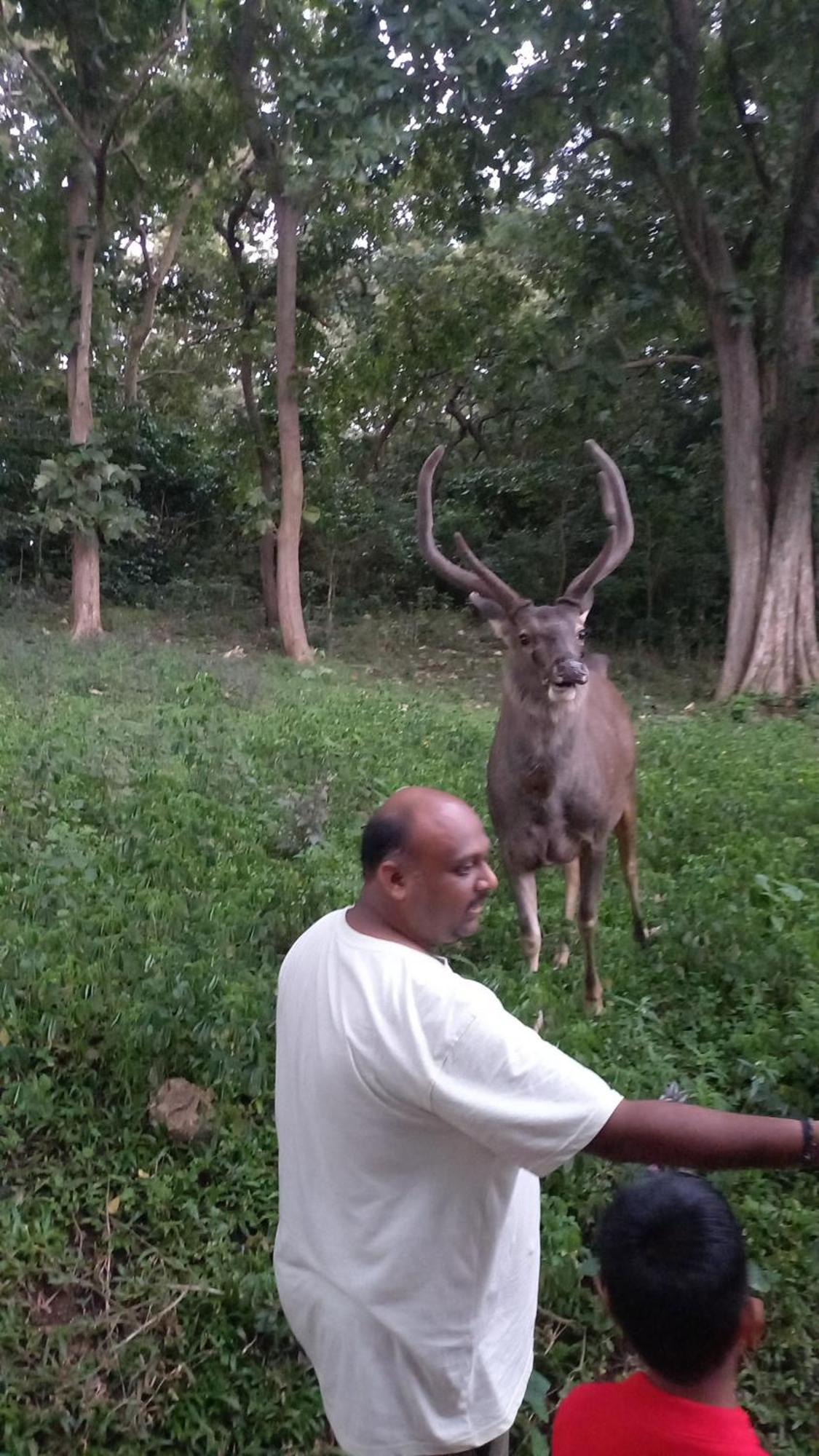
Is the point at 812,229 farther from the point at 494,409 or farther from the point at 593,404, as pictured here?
the point at 494,409

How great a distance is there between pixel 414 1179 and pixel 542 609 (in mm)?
3430

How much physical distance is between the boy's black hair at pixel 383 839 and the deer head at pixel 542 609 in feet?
8.97

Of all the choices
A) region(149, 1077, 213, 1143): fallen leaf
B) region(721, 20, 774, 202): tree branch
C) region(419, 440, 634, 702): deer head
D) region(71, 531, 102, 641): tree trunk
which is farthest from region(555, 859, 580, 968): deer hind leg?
region(721, 20, 774, 202): tree branch

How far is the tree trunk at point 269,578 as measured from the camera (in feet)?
51.9

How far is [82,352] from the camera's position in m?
13.5

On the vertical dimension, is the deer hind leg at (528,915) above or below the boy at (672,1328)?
below

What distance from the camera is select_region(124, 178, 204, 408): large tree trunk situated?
17.1 metres

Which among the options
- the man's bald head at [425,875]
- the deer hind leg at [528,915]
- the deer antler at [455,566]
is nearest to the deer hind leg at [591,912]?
the deer hind leg at [528,915]

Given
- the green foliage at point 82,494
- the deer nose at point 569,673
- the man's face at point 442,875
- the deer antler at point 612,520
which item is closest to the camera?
the man's face at point 442,875

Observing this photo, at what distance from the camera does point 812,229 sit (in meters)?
11.4

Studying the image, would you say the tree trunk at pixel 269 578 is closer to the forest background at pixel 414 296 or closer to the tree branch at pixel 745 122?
the forest background at pixel 414 296

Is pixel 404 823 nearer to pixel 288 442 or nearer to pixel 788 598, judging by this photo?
pixel 788 598

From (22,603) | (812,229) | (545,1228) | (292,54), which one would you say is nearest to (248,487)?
(22,603)

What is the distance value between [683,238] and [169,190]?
23.6 ft
